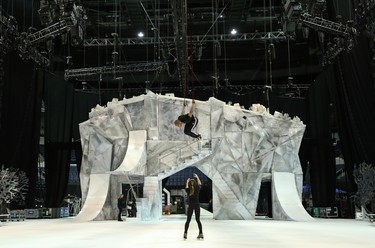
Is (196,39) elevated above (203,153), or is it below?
above

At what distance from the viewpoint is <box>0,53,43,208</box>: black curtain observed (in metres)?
24.2

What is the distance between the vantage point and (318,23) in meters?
20.2

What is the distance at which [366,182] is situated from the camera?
848 inches

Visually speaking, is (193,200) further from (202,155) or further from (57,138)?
(57,138)

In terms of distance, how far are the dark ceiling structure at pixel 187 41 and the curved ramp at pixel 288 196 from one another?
6162 millimetres

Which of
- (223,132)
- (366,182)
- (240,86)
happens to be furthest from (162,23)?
(366,182)

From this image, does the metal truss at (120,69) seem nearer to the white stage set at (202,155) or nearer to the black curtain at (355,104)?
the white stage set at (202,155)

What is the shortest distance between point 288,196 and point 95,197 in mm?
9218

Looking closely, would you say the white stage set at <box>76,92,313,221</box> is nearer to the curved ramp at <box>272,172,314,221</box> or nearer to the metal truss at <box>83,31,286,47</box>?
the curved ramp at <box>272,172,314,221</box>

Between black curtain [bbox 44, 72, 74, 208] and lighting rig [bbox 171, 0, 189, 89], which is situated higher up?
lighting rig [bbox 171, 0, 189, 89]

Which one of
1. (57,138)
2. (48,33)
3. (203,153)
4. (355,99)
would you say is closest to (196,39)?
(203,153)

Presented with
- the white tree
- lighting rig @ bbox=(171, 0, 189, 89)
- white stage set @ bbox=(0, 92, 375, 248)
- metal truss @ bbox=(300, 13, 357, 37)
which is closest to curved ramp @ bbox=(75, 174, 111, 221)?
white stage set @ bbox=(0, 92, 375, 248)

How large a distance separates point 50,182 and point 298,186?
15.3m

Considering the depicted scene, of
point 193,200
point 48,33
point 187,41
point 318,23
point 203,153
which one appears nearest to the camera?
point 193,200
